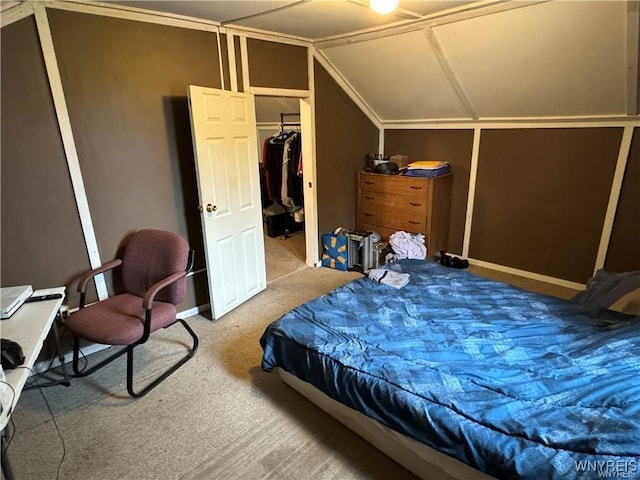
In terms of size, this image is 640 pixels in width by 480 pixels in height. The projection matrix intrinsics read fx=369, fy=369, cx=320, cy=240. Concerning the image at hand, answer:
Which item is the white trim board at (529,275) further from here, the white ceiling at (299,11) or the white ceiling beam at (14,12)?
the white ceiling beam at (14,12)

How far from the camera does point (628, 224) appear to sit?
3137 mm

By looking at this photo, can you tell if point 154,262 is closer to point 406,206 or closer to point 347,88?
point 406,206

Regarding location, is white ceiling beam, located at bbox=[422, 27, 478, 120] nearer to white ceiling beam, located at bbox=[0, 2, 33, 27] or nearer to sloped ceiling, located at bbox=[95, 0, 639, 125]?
sloped ceiling, located at bbox=[95, 0, 639, 125]

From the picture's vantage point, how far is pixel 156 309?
2.37 meters

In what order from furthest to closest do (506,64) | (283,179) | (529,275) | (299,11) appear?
(283,179), (529,275), (506,64), (299,11)

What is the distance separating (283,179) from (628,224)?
3.66 m

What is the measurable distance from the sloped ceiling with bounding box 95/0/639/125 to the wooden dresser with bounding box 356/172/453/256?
2.63ft

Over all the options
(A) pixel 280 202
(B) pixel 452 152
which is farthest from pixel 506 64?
(A) pixel 280 202

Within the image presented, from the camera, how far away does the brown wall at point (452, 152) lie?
3988mm

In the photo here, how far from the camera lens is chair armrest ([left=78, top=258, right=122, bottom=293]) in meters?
2.33

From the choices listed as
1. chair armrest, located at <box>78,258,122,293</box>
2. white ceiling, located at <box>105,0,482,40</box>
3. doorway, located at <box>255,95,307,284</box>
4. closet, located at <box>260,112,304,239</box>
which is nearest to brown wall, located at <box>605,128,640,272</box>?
white ceiling, located at <box>105,0,482,40</box>

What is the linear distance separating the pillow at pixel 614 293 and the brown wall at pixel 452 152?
5.85 feet

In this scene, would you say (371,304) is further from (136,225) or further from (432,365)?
(136,225)

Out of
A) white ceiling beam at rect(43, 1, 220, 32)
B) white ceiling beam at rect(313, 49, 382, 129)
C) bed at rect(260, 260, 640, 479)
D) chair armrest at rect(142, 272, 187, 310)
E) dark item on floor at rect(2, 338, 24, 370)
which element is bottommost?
bed at rect(260, 260, 640, 479)
